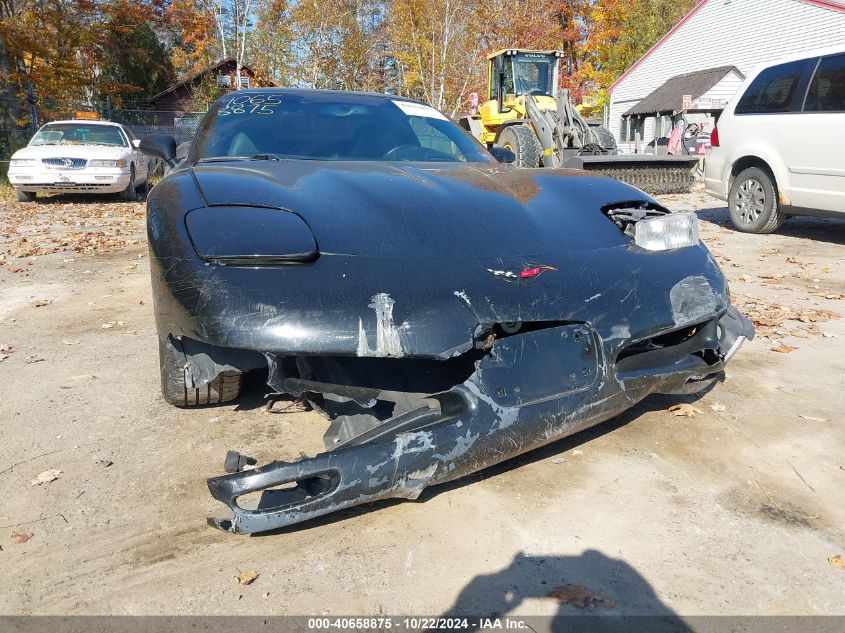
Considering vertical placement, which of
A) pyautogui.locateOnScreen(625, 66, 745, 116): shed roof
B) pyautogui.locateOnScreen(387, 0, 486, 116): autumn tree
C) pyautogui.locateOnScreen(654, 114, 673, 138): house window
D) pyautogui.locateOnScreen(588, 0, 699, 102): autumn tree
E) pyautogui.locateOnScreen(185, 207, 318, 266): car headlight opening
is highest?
pyautogui.locateOnScreen(588, 0, 699, 102): autumn tree

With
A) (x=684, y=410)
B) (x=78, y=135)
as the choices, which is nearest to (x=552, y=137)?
(x=78, y=135)

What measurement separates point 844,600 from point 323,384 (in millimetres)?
1576

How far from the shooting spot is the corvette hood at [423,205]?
7.40 feet

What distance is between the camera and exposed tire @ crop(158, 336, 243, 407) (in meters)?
2.72

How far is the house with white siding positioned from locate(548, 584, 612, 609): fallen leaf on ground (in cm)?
2079

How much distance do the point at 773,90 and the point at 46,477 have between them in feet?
26.5

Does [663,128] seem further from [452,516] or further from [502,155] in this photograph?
[452,516]

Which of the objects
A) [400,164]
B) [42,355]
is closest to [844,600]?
[400,164]

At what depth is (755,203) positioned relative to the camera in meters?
7.96

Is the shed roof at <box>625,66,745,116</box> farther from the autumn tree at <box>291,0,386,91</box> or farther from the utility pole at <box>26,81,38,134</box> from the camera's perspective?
the utility pole at <box>26,81,38,134</box>

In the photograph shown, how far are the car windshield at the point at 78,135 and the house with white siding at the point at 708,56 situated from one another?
16.4m

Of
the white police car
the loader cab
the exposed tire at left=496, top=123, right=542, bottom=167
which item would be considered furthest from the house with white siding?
the white police car

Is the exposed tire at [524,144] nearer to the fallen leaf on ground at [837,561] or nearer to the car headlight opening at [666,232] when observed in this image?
the car headlight opening at [666,232]

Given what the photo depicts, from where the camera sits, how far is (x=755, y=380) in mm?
3488
